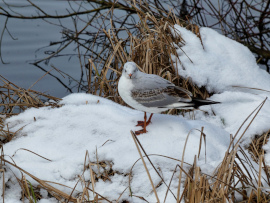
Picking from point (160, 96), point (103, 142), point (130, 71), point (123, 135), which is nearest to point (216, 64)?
point (160, 96)

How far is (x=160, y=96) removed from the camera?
325cm

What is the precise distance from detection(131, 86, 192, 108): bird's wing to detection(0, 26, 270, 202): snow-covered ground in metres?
0.19

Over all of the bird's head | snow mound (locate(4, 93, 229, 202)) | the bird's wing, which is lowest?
snow mound (locate(4, 93, 229, 202))

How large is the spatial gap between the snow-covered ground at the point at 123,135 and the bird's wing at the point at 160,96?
194mm

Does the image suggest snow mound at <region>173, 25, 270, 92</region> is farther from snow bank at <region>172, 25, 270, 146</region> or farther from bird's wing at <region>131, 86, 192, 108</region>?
bird's wing at <region>131, 86, 192, 108</region>

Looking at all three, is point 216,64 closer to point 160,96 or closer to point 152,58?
point 152,58

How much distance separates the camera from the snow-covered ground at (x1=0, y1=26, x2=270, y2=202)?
2.82m

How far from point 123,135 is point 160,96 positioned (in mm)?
409

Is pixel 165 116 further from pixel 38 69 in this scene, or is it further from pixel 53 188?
pixel 38 69

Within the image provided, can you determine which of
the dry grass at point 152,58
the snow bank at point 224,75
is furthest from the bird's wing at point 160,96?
the dry grass at point 152,58

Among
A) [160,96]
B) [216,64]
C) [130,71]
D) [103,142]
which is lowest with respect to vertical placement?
[103,142]

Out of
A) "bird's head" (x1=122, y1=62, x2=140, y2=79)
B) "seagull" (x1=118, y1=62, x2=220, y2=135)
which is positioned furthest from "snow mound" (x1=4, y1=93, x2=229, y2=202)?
"bird's head" (x1=122, y1=62, x2=140, y2=79)

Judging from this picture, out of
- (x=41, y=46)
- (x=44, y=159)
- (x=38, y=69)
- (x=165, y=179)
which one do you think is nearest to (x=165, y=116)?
(x=165, y=179)

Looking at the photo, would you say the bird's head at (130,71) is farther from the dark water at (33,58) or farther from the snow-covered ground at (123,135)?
the dark water at (33,58)
